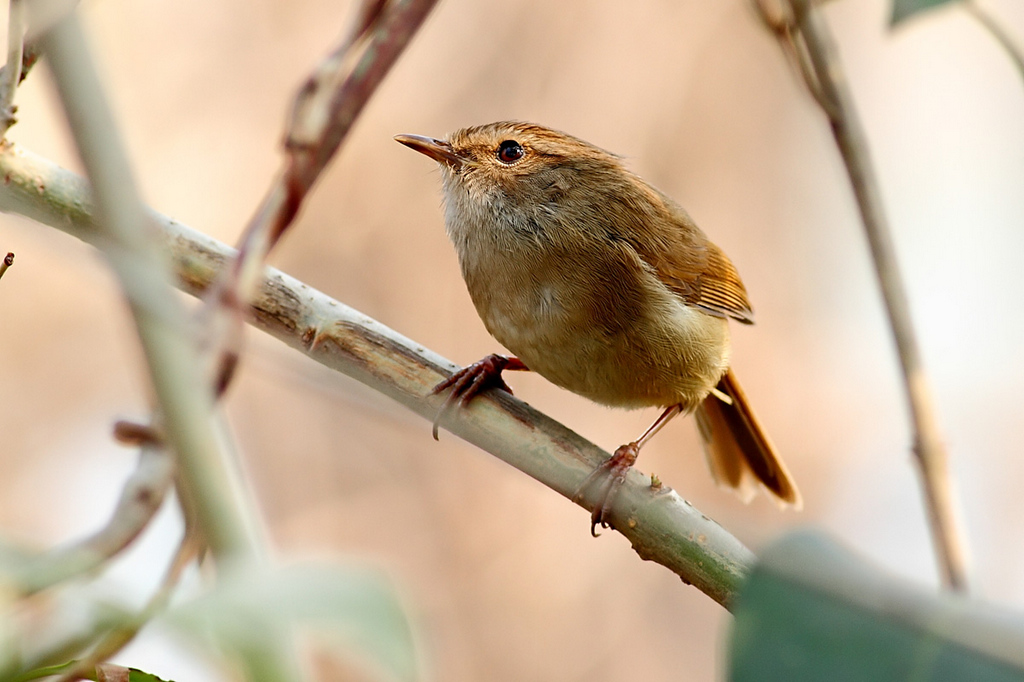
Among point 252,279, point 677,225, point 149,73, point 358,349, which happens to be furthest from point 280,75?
point 252,279

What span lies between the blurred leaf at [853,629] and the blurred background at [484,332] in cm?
446

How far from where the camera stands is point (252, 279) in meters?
1.05

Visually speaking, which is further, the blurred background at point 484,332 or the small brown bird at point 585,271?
the blurred background at point 484,332

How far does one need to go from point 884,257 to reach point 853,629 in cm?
154

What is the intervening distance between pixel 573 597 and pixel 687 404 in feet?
11.7

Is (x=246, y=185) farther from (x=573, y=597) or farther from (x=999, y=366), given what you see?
(x=999, y=366)

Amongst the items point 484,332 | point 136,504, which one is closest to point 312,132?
point 136,504

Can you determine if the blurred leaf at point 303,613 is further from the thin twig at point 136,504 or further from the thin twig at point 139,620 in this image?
the thin twig at point 136,504

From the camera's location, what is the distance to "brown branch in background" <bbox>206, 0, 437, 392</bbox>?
0.99m

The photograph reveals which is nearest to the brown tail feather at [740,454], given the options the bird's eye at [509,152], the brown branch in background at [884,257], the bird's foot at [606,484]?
the bird's eye at [509,152]

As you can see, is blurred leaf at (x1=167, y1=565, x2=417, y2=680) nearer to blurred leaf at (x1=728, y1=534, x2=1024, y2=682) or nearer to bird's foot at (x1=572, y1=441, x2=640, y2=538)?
blurred leaf at (x1=728, y1=534, x2=1024, y2=682)

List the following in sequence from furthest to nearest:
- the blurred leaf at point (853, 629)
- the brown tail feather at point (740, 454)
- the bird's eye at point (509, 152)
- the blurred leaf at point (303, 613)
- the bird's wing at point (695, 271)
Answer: the brown tail feather at point (740, 454) < the bird's eye at point (509, 152) < the bird's wing at point (695, 271) < the blurred leaf at point (853, 629) < the blurred leaf at point (303, 613)

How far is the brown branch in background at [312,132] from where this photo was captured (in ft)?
3.25

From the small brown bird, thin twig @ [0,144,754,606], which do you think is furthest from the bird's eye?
thin twig @ [0,144,754,606]
